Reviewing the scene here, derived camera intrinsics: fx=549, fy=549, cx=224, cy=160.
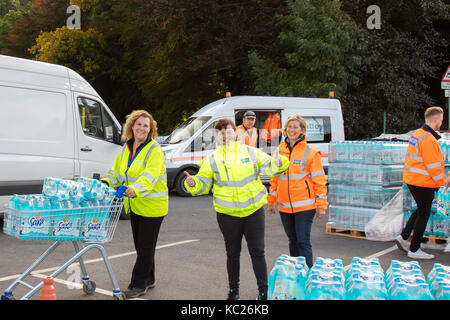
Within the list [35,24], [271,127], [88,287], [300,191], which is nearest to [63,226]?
[88,287]

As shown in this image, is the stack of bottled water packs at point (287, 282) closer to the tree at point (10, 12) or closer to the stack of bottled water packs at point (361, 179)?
the stack of bottled water packs at point (361, 179)

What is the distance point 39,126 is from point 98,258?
10.3 feet

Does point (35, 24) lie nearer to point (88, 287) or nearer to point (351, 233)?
point (351, 233)

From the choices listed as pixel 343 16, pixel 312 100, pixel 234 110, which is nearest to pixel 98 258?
pixel 234 110

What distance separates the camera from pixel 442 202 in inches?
280

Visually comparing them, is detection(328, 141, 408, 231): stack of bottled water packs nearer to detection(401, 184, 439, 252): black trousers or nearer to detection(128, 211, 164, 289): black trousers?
detection(401, 184, 439, 252): black trousers

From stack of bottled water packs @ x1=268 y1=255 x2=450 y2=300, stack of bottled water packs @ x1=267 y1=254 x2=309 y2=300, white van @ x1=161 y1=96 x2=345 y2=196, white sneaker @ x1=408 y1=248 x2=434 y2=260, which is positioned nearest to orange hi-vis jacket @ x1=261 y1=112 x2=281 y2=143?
white van @ x1=161 y1=96 x2=345 y2=196

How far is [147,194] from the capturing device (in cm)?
542

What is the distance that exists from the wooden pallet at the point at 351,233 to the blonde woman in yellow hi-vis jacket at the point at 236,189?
156 inches

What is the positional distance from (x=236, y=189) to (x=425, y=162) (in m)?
3.38

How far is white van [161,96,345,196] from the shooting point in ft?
44.4

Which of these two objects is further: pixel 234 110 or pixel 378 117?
pixel 378 117
